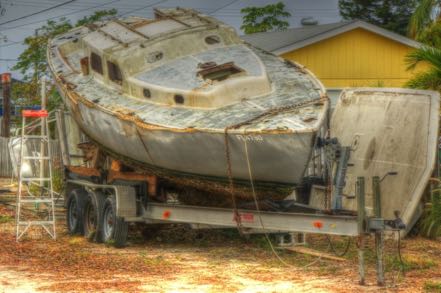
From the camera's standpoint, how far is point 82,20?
162 ft

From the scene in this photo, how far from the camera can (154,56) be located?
17.6m

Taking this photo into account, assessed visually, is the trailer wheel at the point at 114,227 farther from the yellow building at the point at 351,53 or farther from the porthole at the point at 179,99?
the yellow building at the point at 351,53

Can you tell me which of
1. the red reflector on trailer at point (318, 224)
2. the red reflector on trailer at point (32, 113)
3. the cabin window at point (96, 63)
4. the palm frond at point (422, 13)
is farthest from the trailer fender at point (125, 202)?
the palm frond at point (422, 13)

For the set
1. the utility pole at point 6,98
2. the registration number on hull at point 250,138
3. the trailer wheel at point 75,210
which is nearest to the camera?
the registration number on hull at point 250,138

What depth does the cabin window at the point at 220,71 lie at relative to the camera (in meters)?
16.3

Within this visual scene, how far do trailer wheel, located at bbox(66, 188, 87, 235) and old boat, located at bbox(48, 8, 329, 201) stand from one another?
1353 mm

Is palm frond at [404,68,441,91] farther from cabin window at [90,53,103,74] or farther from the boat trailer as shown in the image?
cabin window at [90,53,103,74]

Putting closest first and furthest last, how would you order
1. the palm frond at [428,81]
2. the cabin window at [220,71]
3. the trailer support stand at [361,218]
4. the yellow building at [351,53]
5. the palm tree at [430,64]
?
the trailer support stand at [361,218] < the cabin window at [220,71] < the palm tree at [430,64] < the palm frond at [428,81] < the yellow building at [351,53]

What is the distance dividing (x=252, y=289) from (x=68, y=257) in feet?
Answer: 13.9

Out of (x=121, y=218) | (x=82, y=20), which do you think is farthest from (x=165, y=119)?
(x=82, y=20)

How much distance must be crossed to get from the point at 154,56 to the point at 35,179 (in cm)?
325

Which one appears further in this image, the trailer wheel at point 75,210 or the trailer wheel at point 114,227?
the trailer wheel at point 75,210

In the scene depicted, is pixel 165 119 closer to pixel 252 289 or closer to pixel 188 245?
pixel 188 245

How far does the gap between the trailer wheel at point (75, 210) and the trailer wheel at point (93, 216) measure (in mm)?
158
